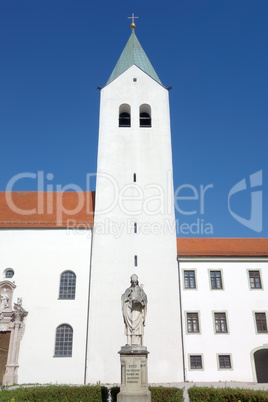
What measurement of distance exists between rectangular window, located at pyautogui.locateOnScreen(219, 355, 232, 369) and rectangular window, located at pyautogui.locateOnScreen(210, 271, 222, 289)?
3.91 metres

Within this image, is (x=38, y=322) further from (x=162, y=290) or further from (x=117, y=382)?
(x=162, y=290)

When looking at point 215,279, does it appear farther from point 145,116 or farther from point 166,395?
point 145,116

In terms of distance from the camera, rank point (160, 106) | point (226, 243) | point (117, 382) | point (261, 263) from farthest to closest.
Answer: point (160, 106)
point (226, 243)
point (261, 263)
point (117, 382)

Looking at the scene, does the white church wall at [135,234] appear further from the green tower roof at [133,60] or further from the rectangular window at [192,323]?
the rectangular window at [192,323]

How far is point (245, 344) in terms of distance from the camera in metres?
19.5

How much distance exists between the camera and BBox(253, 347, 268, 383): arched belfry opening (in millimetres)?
20812

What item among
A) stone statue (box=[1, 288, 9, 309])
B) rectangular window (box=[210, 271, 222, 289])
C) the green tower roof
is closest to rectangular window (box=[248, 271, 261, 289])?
rectangular window (box=[210, 271, 222, 289])

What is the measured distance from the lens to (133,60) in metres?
27.5

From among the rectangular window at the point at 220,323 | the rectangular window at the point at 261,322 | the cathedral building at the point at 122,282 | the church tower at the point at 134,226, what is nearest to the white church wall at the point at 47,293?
the cathedral building at the point at 122,282

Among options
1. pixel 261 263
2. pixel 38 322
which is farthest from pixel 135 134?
pixel 38 322

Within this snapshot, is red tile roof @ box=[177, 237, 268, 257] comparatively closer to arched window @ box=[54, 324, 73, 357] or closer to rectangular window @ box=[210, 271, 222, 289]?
rectangular window @ box=[210, 271, 222, 289]

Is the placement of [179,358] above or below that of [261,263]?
below

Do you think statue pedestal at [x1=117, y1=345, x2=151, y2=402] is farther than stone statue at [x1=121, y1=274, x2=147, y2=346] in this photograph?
No

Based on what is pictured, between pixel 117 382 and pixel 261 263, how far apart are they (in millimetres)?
11226
